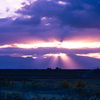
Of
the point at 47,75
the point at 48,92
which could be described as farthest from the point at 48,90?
the point at 47,75

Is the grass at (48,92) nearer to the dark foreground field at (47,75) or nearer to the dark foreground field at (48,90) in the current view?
the dark foreground field at (48,90)

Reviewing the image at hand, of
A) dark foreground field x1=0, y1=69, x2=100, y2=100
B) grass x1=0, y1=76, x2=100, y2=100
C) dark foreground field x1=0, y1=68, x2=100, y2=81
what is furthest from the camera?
dark foreground field x1=0, y1=68, x2=100, y2=81

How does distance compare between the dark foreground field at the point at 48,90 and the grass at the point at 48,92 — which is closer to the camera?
the grass at the point at 48,92

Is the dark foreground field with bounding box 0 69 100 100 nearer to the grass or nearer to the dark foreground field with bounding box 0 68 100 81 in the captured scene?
the grass

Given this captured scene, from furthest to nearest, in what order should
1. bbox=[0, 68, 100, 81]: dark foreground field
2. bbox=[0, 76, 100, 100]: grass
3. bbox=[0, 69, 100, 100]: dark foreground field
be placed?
1. bbox=[0, 68, 100, 81]: dark foreground field
2. bbox=[0, 69, 100, 100]: dark foreground field
3. bbox=[0, 76, 100, 100]: grass

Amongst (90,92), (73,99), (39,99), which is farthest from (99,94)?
(39,99)

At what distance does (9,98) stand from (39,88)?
11669 millimetres

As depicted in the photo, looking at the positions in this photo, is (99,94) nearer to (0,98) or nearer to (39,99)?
(39,99)

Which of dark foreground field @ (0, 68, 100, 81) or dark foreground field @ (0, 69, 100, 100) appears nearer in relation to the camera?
dark foreground field @ (0, 69, 100, 100)

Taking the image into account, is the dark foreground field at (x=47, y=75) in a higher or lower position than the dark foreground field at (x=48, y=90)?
lower

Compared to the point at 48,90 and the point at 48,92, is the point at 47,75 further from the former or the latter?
the point at 48,92

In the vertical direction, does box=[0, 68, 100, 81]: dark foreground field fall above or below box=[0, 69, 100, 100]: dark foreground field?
below

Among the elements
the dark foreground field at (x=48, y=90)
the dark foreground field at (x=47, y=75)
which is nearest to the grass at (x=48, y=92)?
the dark foreground field at (x=48, y=90)

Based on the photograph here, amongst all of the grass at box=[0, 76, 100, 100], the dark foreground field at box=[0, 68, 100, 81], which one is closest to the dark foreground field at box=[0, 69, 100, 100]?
the grass at box=[0, 76, 100, 100]
